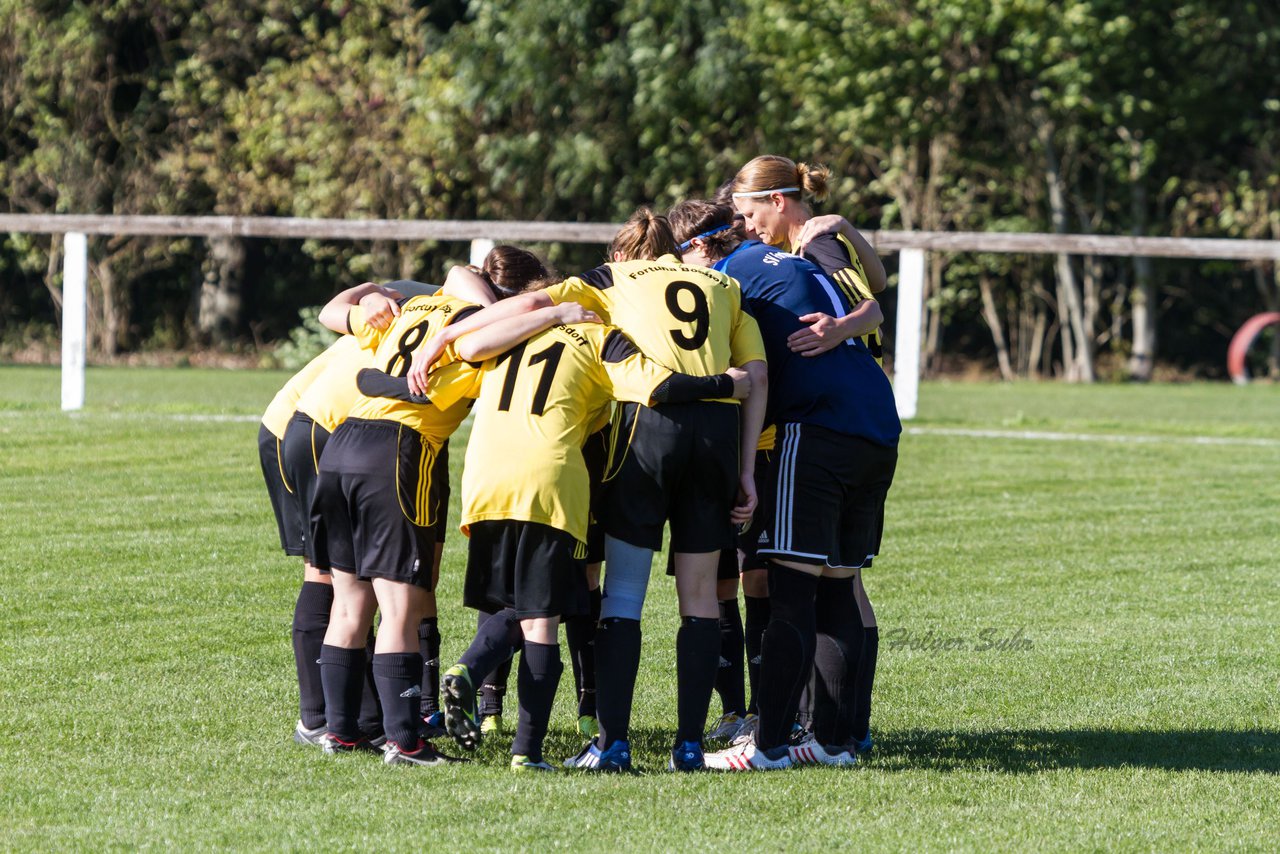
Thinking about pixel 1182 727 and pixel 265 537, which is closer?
pixel 1182 727

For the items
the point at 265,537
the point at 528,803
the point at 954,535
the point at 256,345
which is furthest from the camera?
the point at 256,345

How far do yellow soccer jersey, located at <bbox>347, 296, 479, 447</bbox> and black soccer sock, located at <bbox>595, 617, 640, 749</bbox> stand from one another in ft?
2.61

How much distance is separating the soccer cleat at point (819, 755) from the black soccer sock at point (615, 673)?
1.85 feet

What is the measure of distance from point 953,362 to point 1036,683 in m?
20.9

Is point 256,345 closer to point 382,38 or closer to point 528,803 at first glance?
point 382,38

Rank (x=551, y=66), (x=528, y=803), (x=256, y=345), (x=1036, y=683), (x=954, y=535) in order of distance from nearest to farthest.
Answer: (x=528, y=803), (x=1036, y=683), (x=954, y=535), (x=551, y=66), (x=256, y=345)

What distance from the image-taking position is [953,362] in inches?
1052

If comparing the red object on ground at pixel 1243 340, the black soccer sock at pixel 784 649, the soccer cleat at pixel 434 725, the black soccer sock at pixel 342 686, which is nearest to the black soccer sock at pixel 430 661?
the soccer cleat at pixel 434 725

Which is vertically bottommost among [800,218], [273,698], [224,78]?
[273,698]

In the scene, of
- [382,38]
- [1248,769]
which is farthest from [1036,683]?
[382,38]

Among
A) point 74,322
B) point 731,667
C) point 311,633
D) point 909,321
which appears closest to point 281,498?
point 311,633

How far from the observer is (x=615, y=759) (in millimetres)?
4875

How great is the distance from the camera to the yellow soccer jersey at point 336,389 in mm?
5164

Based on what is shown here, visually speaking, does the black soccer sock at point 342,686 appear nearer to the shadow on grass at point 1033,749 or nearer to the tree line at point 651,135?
the shadow on grass at point 1033,749
